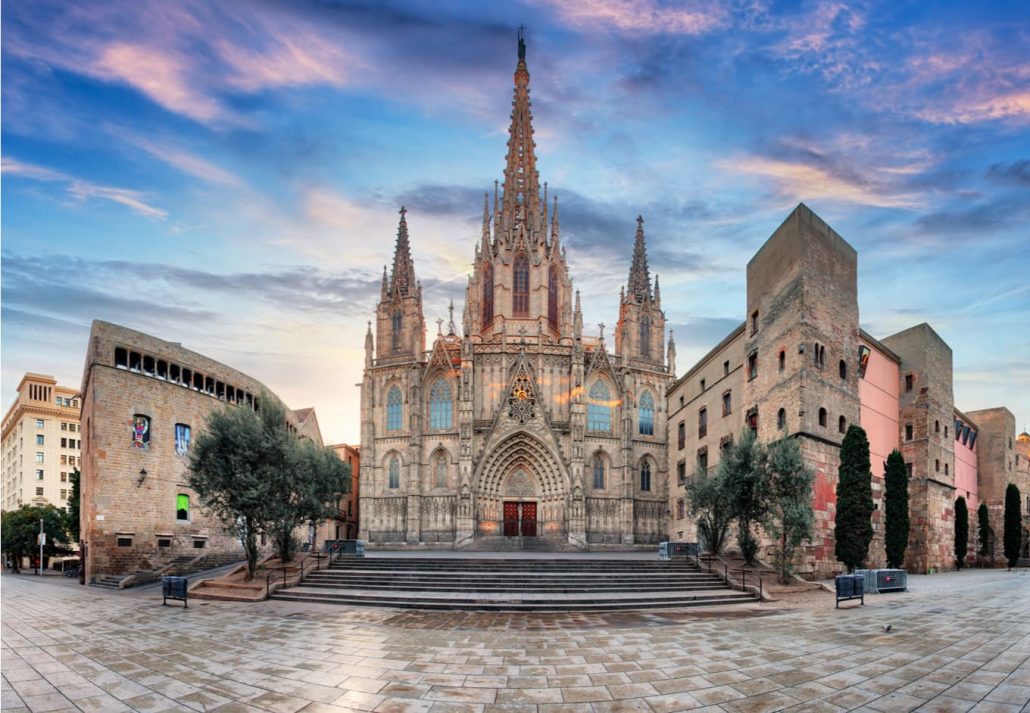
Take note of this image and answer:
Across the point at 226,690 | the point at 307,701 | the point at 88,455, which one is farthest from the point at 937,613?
the point at 88,455

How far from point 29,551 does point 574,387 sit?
4535 centimetres

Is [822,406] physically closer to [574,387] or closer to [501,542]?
[574,387]

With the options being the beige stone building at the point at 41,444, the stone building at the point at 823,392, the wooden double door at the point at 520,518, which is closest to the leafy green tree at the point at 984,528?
the stone building at the point at 823,392

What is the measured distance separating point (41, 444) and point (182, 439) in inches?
2169

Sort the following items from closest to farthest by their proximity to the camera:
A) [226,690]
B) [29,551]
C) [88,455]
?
[226,690] < [88,455] < [29,551]

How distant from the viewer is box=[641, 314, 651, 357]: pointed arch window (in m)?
50.0

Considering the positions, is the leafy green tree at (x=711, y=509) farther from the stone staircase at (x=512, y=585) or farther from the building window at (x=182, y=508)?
the building window at (x=182, y=508)

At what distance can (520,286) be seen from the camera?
50.7 meters

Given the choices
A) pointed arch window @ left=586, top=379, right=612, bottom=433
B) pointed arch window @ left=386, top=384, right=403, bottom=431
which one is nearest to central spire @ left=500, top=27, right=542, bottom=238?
pointed arch window @ left=586, top=379, right=612, bottom=433

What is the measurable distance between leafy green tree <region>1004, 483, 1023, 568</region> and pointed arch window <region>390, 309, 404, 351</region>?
44.6m

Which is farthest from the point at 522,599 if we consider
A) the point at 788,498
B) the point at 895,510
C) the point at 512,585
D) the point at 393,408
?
the point at 393,408

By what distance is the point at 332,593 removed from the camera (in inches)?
729

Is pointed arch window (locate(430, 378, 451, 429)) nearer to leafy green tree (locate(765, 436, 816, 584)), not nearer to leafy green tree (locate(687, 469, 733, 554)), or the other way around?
leafy green tree (locate(687, 469, 733, 554))

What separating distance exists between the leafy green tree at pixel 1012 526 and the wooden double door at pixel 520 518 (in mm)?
32483
